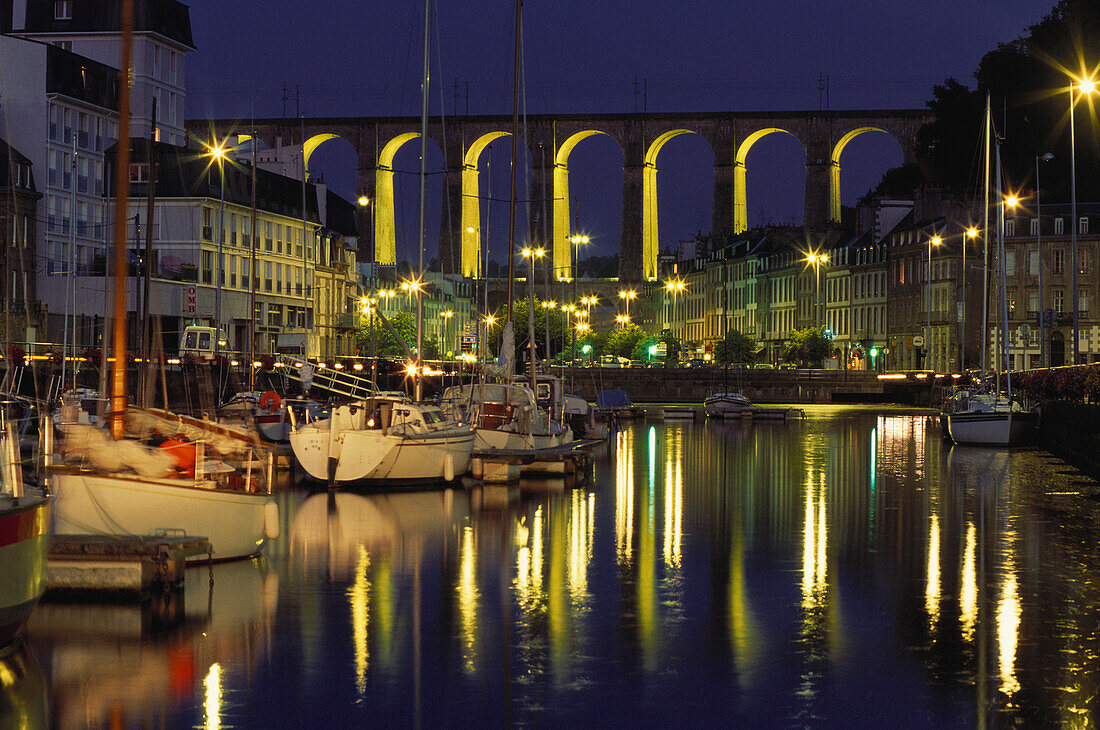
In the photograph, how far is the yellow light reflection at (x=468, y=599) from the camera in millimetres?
14133

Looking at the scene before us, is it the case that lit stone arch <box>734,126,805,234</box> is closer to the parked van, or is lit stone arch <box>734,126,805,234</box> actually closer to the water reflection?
the parked van

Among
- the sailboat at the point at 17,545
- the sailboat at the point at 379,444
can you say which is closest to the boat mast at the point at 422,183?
the sailboat at the point at 379,444

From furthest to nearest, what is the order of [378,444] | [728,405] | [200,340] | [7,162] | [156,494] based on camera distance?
[728,405]
[7,162]
[200,340]
[378,444]
[156,494]

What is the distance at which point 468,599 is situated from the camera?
17344 millimetres

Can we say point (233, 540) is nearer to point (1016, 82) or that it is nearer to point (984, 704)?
point (984, 704)

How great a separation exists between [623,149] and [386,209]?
874 inches

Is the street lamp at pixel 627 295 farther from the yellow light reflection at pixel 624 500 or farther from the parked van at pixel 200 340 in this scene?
the yellow light reflection at pixel 624 500

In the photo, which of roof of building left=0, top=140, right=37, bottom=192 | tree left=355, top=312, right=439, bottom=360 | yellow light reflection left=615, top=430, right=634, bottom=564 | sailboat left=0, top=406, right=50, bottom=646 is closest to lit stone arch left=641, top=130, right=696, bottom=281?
tree left=355, top=312, right=439, bottom=360

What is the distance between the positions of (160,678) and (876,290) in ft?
322

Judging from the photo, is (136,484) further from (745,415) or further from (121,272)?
(745,415)

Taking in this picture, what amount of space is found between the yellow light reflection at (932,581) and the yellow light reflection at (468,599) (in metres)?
4.99

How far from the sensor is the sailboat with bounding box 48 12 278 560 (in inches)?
671

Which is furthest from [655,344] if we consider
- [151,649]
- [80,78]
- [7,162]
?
[151,649]

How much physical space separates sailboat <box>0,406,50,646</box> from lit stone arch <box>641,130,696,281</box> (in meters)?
119
